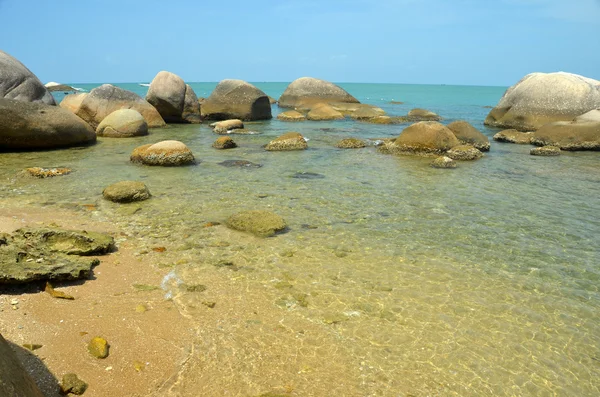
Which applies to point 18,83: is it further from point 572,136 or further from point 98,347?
point 572,136

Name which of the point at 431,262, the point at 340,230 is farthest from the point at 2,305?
the point at 431,262

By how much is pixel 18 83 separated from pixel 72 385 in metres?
15.7

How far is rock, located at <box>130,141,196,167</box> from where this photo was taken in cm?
1184

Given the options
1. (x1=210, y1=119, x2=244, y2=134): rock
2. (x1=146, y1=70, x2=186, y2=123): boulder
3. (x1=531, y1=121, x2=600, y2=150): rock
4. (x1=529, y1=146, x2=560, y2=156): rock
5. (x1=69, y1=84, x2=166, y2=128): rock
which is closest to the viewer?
(x1=529, y1=146, x2=560, y2=156): rock

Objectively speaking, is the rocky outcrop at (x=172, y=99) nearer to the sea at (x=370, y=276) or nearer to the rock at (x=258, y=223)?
the sea at (x=370, y=276)

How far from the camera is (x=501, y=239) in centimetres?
687

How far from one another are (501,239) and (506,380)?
145 inches

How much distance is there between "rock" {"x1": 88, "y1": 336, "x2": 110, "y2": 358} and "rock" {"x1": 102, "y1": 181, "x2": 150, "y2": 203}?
192 inches

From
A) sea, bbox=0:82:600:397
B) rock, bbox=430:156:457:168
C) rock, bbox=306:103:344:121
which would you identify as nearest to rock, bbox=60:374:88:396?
sea, bbox=0:82:600:397

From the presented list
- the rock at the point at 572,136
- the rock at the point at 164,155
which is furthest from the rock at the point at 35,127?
the rock at the point at 572,136

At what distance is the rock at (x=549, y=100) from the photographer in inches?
895

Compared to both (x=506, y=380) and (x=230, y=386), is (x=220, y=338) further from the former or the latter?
(x=506, y=380)

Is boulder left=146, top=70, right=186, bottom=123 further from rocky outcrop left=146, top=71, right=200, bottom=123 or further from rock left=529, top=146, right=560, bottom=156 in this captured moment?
rock left=529, top=146, right=560, bottom=156

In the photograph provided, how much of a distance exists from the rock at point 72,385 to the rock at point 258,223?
12.1ft
